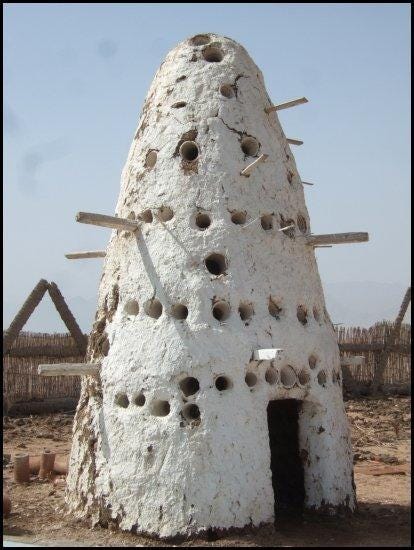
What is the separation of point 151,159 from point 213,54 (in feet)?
5.39

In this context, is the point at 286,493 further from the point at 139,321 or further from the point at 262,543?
the point at 139,321

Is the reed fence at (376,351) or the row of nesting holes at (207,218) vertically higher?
the row of nesting holes at (207,218)

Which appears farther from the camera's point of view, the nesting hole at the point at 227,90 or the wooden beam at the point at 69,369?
the nesting hole at the point at 227,90

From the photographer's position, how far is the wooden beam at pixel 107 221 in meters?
7.88

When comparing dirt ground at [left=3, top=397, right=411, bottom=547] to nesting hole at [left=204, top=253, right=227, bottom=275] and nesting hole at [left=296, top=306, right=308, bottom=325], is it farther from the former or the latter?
nesting hole at [left=204, top=253, right=227, bottom=275]

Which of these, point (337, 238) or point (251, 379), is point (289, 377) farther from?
point (337, 238)

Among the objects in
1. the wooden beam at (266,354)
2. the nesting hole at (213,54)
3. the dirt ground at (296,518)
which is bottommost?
the dirt ground at (296,518)

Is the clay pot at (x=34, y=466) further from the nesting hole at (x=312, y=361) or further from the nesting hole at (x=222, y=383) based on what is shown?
the nesting hole at (x=312, y=361)

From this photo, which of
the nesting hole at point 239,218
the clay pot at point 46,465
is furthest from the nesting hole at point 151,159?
the clay pot at point 46,465

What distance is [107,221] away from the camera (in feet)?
26.6

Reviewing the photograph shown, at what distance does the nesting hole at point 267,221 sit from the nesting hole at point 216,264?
737 millimetres

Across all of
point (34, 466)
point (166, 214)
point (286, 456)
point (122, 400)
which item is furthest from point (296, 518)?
point (34, 466)

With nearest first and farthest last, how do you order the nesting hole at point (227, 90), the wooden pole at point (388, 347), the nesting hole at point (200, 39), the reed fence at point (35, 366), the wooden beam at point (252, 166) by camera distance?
the wooden beam at point (252, 166) → the nesting hole at point (227, 90) → the nesting hole at point (200, 39) → the reed fence at point (35, 366) → the wooden pole at point (388, 347)

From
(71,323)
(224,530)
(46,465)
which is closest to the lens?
(224,530)
